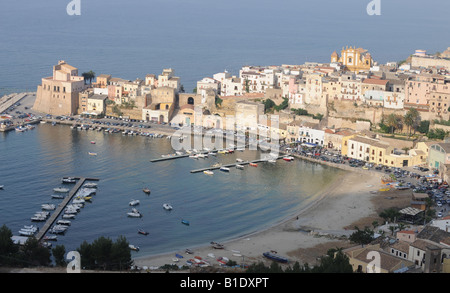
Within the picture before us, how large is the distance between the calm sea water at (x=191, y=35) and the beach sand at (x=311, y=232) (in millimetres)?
18043

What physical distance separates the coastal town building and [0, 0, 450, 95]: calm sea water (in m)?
4.86

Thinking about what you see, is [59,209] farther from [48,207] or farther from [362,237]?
[362,237]

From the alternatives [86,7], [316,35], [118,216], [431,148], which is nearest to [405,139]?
[431,148]

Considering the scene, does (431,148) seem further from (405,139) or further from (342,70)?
(342,70)

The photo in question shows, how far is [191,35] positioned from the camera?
6712cm

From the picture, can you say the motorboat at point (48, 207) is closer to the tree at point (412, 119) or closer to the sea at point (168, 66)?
the sea at point (168, 66)

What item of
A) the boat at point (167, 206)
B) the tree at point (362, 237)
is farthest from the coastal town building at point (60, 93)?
the tree at point (362, 237)

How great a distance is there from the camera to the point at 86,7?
91.2 m

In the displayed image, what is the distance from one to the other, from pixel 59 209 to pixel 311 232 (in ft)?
23.6

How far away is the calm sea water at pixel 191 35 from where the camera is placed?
163 ft

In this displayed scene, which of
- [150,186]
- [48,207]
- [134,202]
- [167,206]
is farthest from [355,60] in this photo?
[48,207]

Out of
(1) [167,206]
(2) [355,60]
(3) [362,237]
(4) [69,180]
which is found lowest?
(1) [167,206]

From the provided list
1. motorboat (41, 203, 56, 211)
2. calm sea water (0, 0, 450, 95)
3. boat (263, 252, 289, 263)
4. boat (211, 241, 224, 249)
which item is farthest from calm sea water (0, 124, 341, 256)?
calm sea water (0, 0, 450, 95)

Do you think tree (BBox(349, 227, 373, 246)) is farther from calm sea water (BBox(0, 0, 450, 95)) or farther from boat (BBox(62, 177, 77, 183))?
calm sea water (BBox(0, 0, 450, 95))
